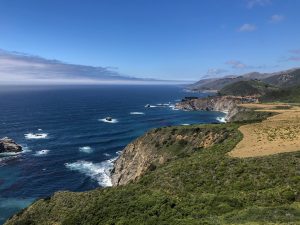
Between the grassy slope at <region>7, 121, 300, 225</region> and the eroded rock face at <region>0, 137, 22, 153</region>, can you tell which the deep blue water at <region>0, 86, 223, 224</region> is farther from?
the grassy slope at <region>7, 121, 300, 225</region>

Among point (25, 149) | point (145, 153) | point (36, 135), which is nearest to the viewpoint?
point (145, 153)

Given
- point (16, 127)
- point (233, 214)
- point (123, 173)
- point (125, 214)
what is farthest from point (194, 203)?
point (16, 127)

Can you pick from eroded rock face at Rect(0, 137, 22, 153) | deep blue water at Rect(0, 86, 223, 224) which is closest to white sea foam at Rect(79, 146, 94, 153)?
deep blue water at Rect(0, 86, 223, 224)

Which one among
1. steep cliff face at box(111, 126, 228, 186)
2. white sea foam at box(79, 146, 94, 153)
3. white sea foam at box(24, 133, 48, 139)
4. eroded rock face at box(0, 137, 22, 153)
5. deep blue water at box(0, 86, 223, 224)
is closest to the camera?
steep cliff face at box(111, 126, 228, 186)

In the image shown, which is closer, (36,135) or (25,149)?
(25,149)

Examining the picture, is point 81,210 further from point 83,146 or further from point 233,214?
point 83,146

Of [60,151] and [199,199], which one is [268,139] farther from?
[60,151]

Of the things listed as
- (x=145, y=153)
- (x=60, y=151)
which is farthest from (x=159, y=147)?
(x=60, y=151)
